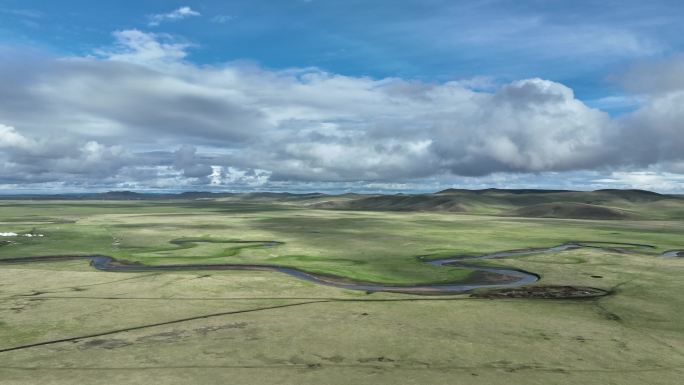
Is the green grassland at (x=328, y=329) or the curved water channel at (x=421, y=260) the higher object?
the green grassland at (x=328, y=329)

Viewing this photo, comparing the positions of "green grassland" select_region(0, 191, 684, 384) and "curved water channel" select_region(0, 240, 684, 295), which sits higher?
"green grassland" select_region(0, 191, 684, 384)

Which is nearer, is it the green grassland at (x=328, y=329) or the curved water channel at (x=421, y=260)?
the green grassland at (x=328, y=329)

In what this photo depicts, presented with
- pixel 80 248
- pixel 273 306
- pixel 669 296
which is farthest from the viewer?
pixel 80 248

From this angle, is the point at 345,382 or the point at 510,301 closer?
the point at 345,382

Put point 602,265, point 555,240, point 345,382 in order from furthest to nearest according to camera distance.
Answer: point 555,240
point 602,265
point 345,382

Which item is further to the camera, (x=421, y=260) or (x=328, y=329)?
(x=421, y=260)

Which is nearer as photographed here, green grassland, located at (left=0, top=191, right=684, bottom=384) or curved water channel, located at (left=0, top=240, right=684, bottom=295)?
green grassland, located at (left=0, top=191, right=684, bottom=384)

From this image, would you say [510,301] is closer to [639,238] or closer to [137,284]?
[137,284]

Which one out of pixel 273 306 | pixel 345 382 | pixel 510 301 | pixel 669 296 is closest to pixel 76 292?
pixel 273 306

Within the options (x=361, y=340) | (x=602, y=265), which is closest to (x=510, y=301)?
(x=361, y=340)

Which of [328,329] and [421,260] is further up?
[328,329]
